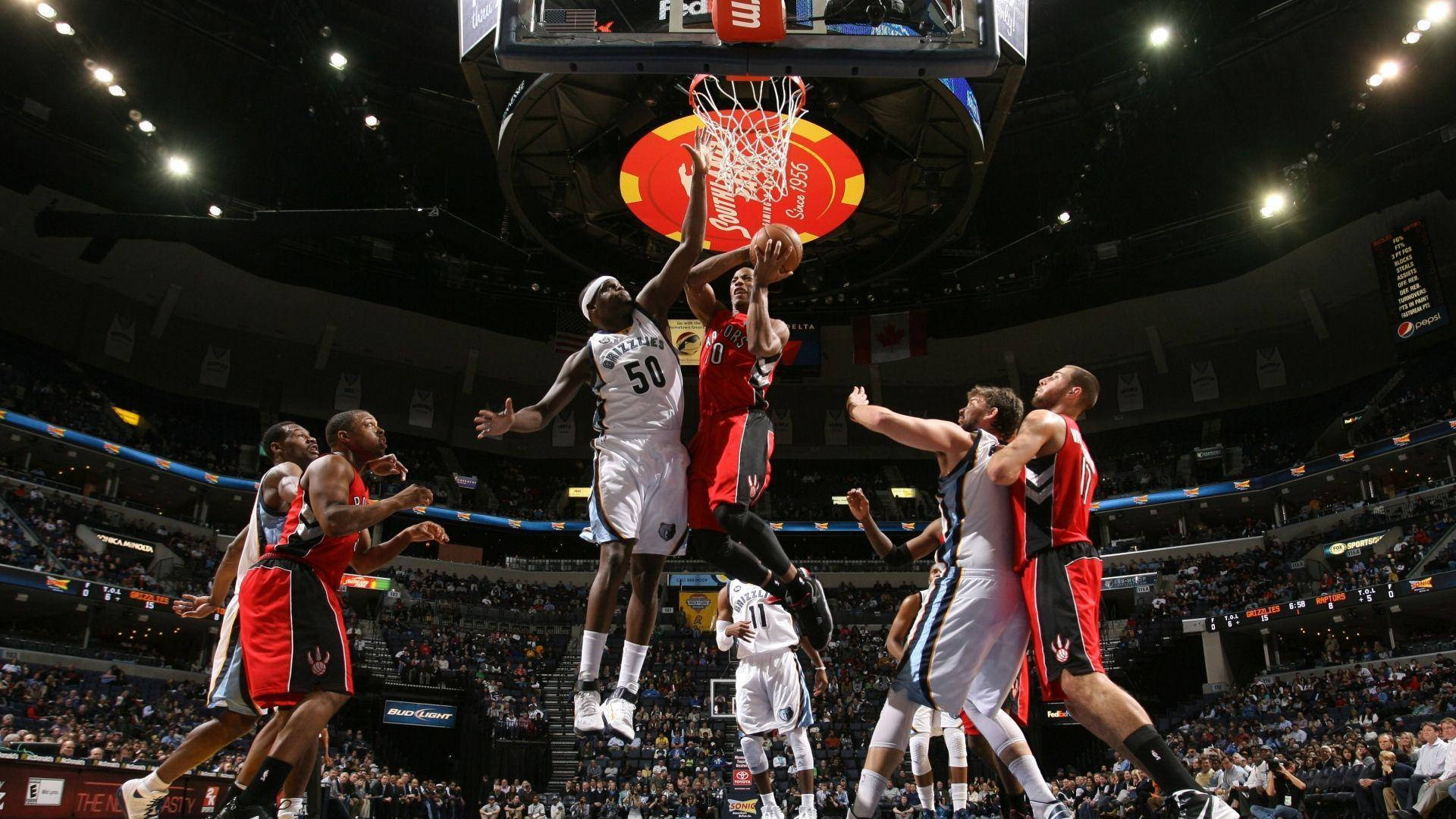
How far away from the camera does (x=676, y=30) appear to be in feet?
27.3

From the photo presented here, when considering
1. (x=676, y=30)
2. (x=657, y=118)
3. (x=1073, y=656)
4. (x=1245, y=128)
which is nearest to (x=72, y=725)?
(x=657, y=118)

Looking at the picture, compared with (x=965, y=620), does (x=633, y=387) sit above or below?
above

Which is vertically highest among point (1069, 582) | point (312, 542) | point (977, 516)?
point (977, 516)

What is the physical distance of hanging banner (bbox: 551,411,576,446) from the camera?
39875 millimetres

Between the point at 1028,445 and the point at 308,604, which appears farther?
the point at 308,604

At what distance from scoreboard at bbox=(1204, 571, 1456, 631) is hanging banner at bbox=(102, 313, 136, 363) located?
34.4 meters

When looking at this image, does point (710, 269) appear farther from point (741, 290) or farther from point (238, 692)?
point (238, 692)

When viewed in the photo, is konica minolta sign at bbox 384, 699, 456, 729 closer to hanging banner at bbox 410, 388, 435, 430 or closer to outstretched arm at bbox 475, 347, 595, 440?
hanging banner at bbox 410, 388, 435, 430

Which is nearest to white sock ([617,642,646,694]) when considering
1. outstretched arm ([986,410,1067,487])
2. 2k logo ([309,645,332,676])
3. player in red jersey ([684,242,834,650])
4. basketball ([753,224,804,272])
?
player in red jersey ([684,242,834,650])

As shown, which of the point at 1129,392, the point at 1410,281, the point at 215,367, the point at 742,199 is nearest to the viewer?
the point at 742,199

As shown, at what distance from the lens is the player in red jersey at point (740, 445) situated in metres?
5.38

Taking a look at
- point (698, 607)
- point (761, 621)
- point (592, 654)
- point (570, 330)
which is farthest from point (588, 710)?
point (698, 607)

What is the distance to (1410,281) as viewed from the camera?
1125 inches

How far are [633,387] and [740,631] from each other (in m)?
4.20
